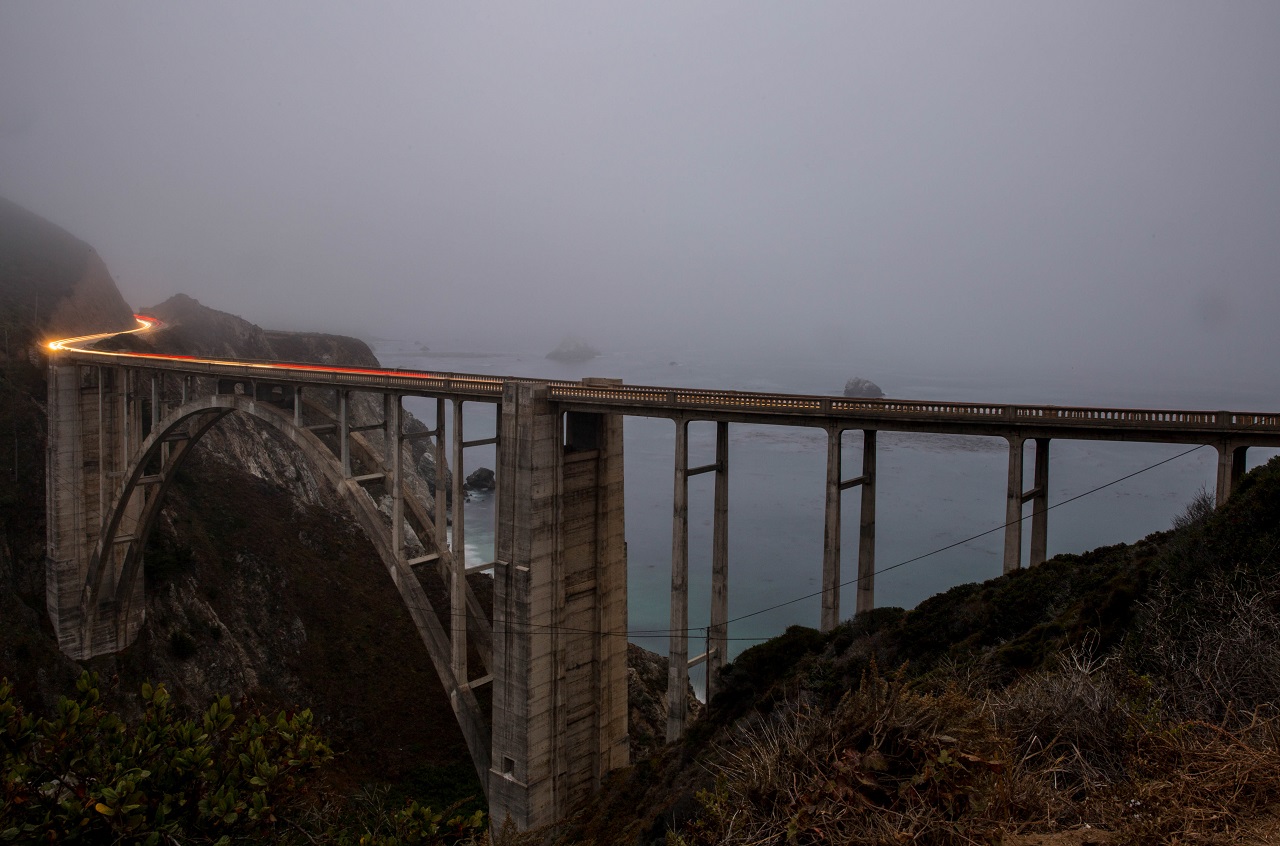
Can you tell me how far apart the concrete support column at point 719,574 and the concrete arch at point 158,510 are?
8.33 metres

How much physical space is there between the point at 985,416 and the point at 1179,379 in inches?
4751

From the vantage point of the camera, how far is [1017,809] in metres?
5.80

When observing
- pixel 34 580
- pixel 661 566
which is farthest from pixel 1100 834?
pixel 661 566

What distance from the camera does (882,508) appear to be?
188 feet

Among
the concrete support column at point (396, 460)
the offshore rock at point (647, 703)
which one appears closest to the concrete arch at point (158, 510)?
the concrete support column at point (396, 460)

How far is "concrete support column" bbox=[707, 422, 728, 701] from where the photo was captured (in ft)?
58.5

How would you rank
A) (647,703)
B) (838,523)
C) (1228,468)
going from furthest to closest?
(647,703) < (838,523) < (1228,468)

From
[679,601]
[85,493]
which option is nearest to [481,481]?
[85,493]

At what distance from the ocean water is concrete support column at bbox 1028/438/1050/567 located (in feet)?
46.2

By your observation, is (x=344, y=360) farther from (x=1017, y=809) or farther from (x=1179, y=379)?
(x=1179, y=379)

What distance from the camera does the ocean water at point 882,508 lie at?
4466cm

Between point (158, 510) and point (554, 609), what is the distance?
1945 centimetres

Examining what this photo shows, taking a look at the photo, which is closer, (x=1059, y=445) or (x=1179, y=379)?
(x=1059, y=445)

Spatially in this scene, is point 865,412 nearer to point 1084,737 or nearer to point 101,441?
point 1084,737
